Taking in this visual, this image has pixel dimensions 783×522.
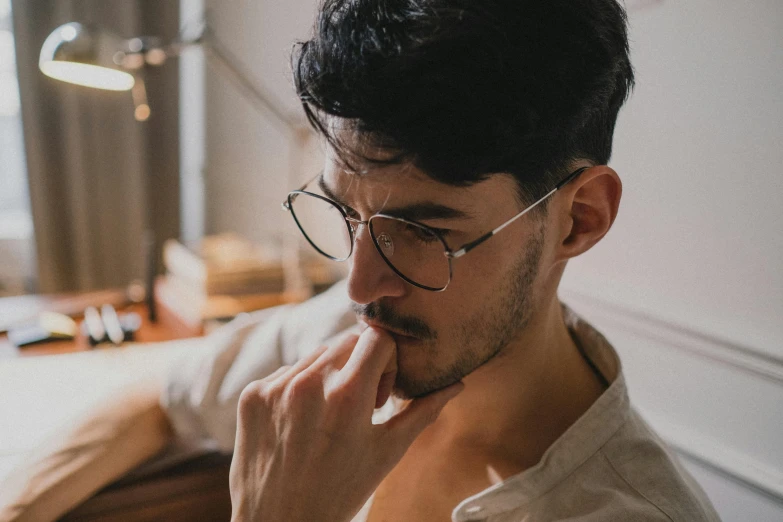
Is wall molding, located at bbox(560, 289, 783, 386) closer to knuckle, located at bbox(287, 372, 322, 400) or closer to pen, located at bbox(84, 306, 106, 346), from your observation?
knuckle, located at bbox(287, 372, 322, 400)

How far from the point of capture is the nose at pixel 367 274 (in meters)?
0.84

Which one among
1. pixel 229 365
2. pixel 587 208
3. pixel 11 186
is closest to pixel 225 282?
pixel 229 365

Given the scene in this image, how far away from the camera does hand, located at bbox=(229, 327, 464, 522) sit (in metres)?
0.75

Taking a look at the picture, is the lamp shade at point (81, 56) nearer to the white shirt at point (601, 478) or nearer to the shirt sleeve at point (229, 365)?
the shirt sleeve at point (229, 365)

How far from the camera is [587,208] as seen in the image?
2.94 ft

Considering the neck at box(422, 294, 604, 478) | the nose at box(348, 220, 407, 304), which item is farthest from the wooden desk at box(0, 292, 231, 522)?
the nose at box(348, 220, 407, 304)

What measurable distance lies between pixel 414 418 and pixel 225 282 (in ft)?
4.01

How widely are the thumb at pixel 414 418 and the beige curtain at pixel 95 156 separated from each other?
2.52 m

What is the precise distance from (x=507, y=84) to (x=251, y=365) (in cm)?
87

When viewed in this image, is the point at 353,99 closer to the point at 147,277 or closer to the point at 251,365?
the point at 251,365

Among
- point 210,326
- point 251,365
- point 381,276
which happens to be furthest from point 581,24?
point 210,326

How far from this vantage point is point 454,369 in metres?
0.89

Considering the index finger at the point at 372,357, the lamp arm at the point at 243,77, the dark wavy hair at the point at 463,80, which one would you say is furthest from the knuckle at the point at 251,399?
the lamp arm at the point at 243,77

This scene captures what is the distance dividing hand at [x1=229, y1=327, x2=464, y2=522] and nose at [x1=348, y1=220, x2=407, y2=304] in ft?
0.23
